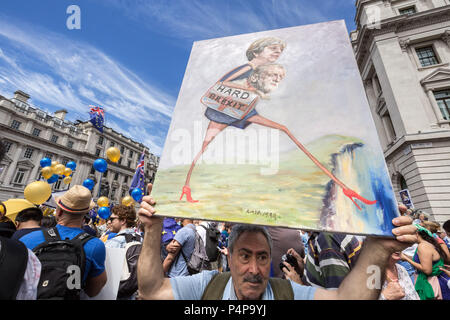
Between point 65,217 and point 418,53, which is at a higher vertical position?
point 418,53

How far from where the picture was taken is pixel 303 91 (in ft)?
4.68

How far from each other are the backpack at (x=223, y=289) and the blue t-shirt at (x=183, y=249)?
1.72m

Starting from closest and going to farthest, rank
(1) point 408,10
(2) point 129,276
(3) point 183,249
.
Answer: (2) point 129,276, (3) point 183,249, (1) point 408,10

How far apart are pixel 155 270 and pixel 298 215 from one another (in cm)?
114

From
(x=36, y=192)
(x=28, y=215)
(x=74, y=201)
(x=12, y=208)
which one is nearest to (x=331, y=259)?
(x=74, y=201)

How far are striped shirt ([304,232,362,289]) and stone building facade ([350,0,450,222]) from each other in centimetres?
1376

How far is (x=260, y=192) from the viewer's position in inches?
48.0

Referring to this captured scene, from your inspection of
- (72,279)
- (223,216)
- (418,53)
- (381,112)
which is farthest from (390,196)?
(418,53)

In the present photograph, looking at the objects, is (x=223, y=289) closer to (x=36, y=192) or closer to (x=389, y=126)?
(x=36, y=192)

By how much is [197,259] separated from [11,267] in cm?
261

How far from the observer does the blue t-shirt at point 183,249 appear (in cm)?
314
